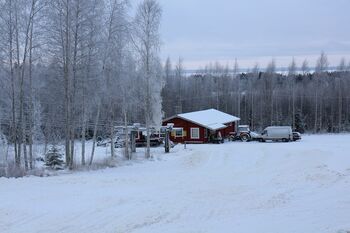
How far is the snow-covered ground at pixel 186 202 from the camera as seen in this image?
10617 millimetres

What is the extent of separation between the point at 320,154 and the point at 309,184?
15.8m

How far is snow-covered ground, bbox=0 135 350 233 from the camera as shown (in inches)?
418

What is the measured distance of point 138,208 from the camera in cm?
1311

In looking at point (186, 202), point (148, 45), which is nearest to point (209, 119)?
point (148, 45)

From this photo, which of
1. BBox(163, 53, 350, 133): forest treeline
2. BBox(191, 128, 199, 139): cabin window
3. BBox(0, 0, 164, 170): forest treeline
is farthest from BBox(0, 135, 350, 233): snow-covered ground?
BBox(163, 53, 350, 133): forest treeline

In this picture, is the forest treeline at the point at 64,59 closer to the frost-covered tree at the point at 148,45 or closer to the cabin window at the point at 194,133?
the frost-covered tree at the point at 148,45

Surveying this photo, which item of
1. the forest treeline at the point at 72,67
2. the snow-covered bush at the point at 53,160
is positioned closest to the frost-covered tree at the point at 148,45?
the forest treeline at the point at 72,67

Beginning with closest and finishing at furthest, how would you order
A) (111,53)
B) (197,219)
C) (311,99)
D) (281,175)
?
(197,219) → (281,175) → (111,53) → (311,99)

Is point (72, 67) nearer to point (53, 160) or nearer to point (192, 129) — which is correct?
point (53, 160)

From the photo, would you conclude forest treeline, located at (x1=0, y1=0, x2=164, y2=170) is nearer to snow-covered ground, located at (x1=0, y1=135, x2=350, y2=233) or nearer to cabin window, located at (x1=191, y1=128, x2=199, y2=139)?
snow-covered ground, located at (x1=0, y1=135, x2=350, y2=233)

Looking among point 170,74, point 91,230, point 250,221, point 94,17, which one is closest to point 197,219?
point 250,221

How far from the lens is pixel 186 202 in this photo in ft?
46.6

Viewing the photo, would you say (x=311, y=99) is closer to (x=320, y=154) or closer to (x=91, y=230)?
(x=320, y=154)

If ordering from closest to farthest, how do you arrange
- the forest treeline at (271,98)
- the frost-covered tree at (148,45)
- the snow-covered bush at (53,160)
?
the snow-covered bush at (53,160)
the frost-covered tree at (148,45)
the forest treeline at (271,98)
